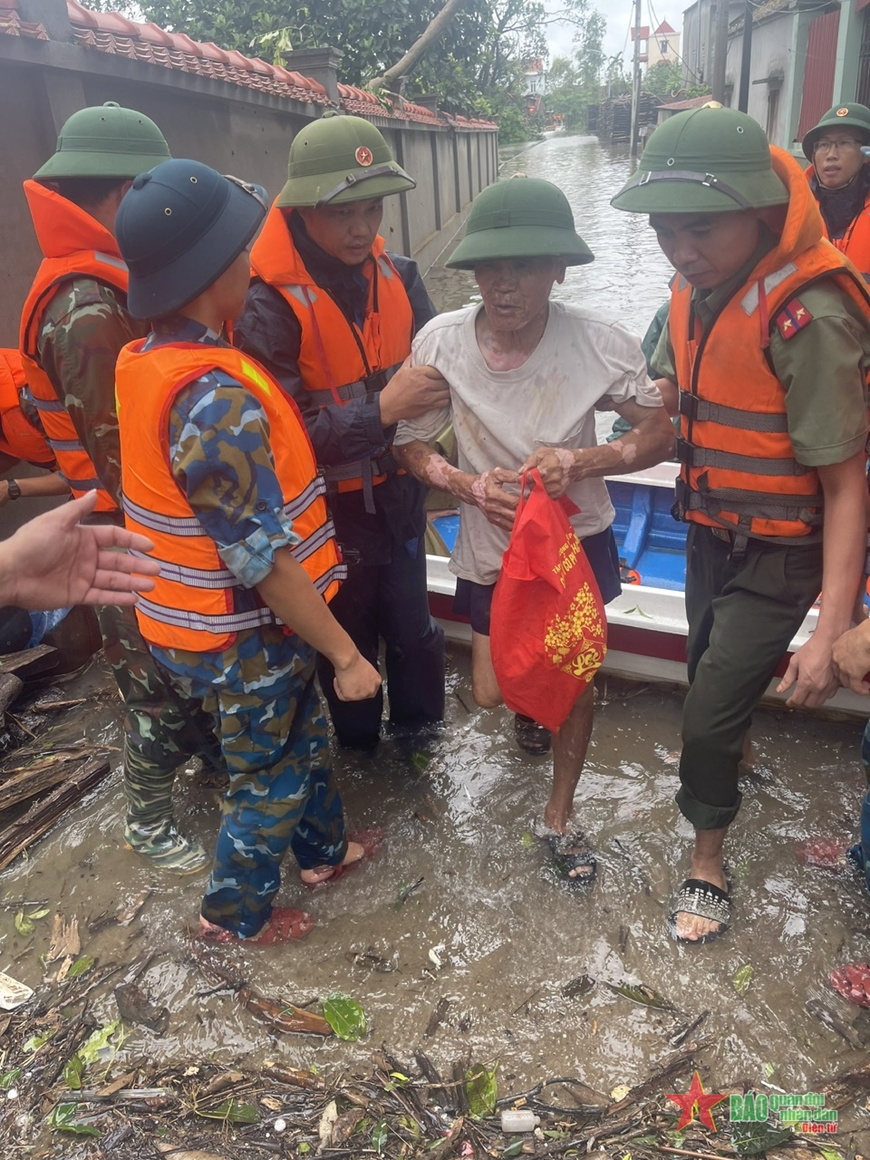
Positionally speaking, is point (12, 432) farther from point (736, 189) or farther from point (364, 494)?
point (736, 189)

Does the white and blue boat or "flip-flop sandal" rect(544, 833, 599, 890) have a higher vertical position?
the white and blue boat

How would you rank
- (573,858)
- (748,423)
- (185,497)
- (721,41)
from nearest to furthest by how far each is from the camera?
(185,497) < (748,423) < (573,858) < (721,41)

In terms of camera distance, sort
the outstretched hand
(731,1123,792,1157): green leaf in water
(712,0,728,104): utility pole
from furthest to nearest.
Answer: (712,0,728,104): utility pole → (731,1123,792,1157): green leaf in water → the outstretched hand

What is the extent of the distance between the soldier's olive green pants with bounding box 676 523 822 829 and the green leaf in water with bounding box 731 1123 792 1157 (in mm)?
812

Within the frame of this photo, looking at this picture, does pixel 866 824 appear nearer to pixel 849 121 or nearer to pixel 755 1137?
pixel 755 1137

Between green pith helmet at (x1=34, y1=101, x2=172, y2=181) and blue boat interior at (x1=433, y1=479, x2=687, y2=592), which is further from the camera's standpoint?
blue boat interior at (x1=433, y1=479, x2=687, y2=592)

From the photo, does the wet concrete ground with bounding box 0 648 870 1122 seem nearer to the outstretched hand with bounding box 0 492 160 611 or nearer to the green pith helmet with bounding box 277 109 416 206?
the outstretched hand with bounding box 0 492 160 611

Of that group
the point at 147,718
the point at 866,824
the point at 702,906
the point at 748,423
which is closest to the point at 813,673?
the point at 866,824

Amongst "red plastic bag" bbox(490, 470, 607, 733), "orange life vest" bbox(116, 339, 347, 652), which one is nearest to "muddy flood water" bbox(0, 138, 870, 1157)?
"red plastic bag" bbox(490, 470, 607, 733)

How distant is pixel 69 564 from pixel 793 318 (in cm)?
194

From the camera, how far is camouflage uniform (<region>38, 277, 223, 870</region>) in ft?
8.07

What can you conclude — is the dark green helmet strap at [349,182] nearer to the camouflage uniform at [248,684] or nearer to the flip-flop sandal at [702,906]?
the camouflage uniform at [248,684]

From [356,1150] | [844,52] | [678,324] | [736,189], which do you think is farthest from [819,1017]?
[844,52]

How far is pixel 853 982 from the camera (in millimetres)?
2422
